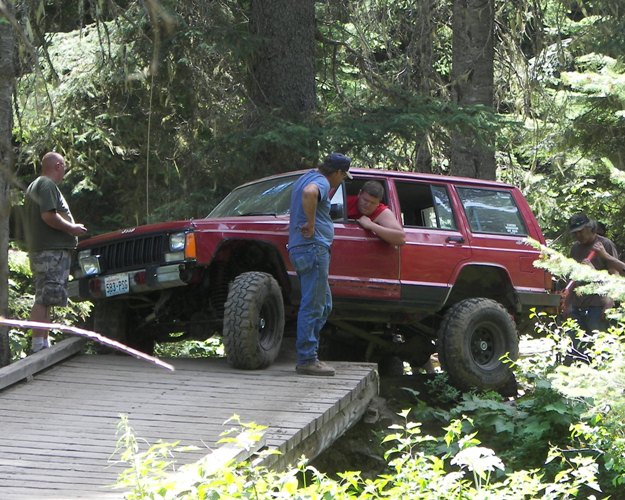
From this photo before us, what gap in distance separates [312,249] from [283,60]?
579 centimetres

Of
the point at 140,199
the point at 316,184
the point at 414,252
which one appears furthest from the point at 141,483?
the point at 140,199

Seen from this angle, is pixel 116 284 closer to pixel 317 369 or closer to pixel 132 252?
pixel 132 252

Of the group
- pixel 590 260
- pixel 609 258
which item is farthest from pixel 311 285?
pixel 590 260

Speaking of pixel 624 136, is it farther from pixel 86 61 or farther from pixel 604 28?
pixel 86 61

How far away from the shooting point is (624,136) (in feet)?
53.5

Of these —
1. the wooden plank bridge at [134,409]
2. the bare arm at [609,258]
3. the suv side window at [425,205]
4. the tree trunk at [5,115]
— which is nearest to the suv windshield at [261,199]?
the suv side window at [425,205]

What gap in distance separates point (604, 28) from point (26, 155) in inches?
322

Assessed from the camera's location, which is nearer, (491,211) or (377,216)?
(377,216)

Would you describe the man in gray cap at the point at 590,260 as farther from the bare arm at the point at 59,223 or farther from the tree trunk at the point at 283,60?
the bare arm at the point at 59,223

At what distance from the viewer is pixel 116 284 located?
909 centimetres

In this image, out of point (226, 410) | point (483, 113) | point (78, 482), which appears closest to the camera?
point (78, 482)

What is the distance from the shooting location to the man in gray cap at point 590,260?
1096cm

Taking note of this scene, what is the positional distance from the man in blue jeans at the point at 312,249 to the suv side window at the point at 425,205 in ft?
5.86

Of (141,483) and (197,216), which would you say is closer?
(141,483)
